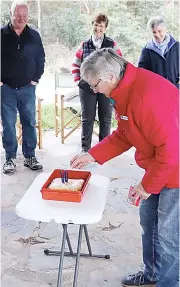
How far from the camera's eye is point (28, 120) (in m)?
3.62

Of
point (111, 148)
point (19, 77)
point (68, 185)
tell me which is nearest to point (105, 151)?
point (111, 148)

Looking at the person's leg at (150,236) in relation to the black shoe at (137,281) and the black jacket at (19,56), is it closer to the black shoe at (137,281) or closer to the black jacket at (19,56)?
the black shoe at (137,281)

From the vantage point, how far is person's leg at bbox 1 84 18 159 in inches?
138

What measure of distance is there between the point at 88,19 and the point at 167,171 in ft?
13.8

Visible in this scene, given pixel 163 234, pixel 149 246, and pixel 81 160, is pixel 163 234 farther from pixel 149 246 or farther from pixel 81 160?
pixel 81 160

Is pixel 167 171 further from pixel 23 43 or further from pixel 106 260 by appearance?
pixel 23 43

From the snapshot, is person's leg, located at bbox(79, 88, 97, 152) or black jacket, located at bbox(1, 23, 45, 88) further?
person's leg, located at bbox(79, 88, 97, 152)

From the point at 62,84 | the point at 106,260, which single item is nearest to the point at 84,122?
the point at 62,84

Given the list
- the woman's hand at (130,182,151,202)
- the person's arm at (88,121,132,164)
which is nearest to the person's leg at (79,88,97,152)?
the person's arm at (88,121,132,164)

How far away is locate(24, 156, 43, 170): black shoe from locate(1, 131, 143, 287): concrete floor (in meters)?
0.18

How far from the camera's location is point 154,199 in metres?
1.83

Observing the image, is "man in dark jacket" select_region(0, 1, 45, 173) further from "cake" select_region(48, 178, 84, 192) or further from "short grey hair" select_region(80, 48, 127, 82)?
"short grey hair" select_region(80, 48, 127, 82)

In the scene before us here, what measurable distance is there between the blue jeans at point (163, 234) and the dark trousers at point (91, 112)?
1977 millimetres

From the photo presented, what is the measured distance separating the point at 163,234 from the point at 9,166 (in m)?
2.14
